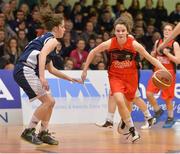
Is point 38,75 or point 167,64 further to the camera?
point 167,64

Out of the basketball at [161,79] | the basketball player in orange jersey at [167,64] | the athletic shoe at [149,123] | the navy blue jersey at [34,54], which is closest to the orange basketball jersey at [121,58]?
the basketball at [161,79]

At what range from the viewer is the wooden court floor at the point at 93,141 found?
26.1 ft

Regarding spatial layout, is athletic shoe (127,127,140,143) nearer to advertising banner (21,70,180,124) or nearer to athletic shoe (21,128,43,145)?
athletic shoe (21,128,43,145)

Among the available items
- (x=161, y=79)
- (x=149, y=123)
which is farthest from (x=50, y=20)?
(x=149, y=123)

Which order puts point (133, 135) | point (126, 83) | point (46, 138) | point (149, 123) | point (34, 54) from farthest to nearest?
point (149, 123) < point (126, 83) < point (133, 135) < point (46, 138) < point (34, 54)

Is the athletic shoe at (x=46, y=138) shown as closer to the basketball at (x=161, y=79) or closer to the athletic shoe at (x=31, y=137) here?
the athletic shoe at (x=31, y=137)

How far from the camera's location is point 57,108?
1254 cm

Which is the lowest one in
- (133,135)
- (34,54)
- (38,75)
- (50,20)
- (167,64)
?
(133,135)

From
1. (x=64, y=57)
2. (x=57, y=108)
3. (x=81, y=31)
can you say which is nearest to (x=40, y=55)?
(x=57, y=108)

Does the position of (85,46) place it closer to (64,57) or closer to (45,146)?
(64,57)

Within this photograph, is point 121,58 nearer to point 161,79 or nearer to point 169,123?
point 161,79

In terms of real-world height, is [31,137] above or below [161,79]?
below

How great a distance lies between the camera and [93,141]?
357 inches

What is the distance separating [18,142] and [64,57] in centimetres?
662
